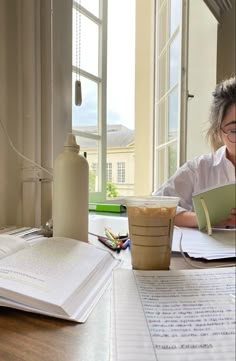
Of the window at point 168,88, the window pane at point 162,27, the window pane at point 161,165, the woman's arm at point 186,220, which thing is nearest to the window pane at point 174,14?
the window at point 168,88

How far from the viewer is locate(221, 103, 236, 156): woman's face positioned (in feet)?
3.54

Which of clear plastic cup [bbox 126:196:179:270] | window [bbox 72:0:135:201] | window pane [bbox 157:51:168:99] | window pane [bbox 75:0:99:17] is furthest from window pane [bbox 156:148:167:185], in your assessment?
clear plastic cup [bbox 126:196:179:270]

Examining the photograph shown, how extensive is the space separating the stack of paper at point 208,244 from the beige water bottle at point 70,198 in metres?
0.19

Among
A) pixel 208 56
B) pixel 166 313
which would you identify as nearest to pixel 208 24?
pixel 208 56

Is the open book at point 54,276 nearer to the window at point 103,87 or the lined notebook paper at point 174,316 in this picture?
the lined notebook paper at point 174,316

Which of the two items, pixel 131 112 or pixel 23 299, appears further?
pixel 131 112

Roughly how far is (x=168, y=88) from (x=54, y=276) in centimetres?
170

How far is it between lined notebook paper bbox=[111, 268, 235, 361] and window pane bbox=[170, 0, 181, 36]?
1636 mm

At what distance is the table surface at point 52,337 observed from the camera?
22cm

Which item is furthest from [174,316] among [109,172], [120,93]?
[120,93]

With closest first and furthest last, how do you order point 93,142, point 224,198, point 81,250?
1. point 81,250
2. point 224,198
3. point 93,142

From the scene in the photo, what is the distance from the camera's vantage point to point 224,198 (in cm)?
68

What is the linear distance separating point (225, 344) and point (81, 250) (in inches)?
11.8

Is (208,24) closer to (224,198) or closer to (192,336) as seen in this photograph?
(224,198)
